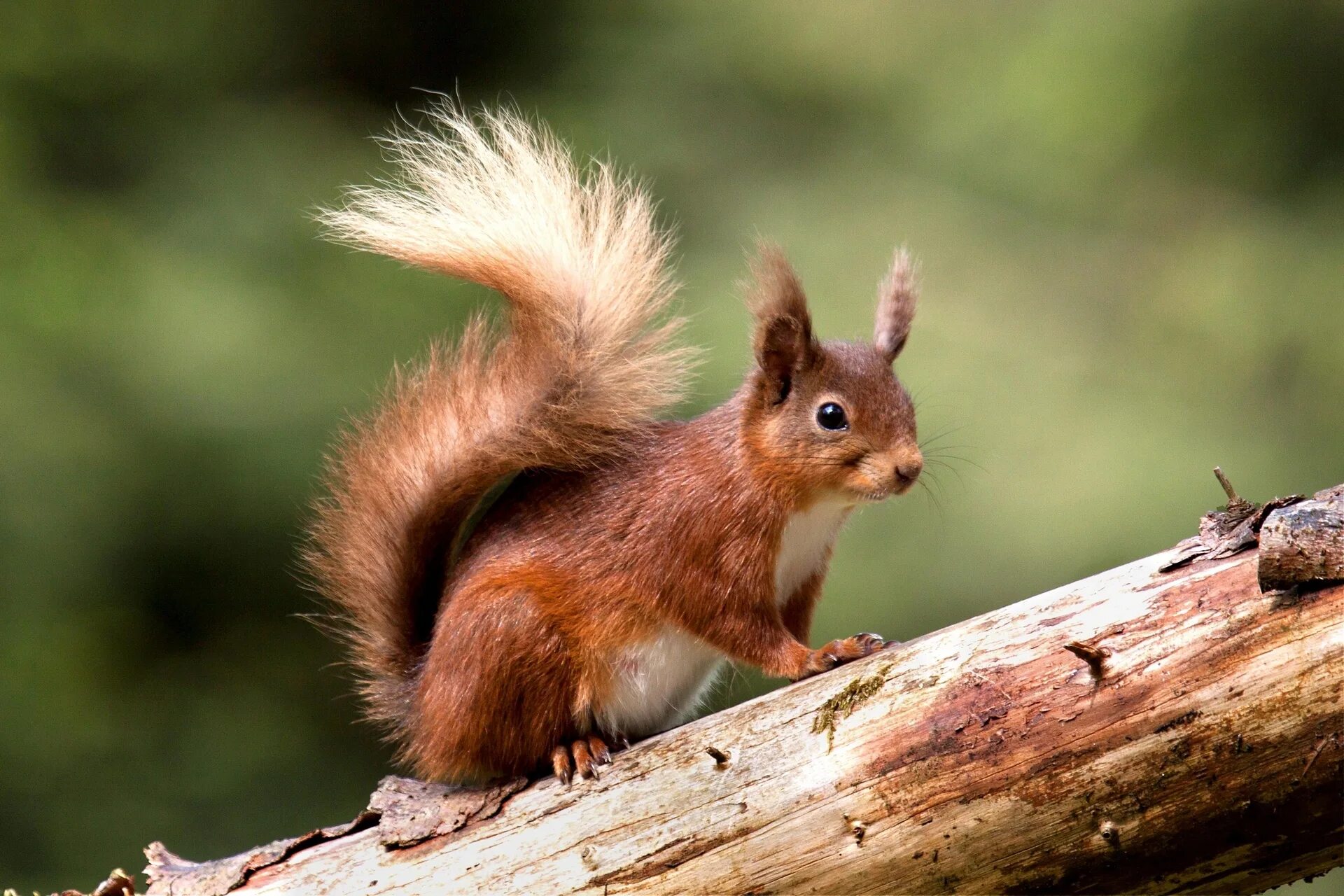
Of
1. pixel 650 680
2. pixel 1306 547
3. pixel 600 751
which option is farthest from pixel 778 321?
pixel 1306 547

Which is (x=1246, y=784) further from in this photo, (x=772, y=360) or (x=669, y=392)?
(x=669, y=392)

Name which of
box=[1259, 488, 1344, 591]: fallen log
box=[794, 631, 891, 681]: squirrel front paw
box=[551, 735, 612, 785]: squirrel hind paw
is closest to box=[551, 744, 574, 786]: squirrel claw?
box=[551, 735, 612, 785]: squirrel hind paw

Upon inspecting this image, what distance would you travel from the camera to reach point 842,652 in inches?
65.7

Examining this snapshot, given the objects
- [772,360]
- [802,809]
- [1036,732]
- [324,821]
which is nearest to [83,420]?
[324,821]

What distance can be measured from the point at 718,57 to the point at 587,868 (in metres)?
2.47

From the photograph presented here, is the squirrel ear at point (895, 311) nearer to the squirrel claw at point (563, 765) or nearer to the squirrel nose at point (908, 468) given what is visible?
the squirrel nose at point (908, 468)

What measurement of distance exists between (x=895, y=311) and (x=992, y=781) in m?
0.85

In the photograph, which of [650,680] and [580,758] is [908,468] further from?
[580,758]

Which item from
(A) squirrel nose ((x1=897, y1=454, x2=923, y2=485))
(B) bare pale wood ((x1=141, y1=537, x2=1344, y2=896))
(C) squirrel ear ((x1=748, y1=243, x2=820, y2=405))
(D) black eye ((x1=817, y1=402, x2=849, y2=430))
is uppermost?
(C) squirrel ear ((x1=748, y1=243, x2=820, y2=405))

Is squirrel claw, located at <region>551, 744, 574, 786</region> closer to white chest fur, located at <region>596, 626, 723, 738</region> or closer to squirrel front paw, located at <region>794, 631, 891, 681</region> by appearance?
white chest fur, located at <region>596, 626, 723, 738</region>

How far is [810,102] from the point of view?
3.50 metres

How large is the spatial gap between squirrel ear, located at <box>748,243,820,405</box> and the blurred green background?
0.63m

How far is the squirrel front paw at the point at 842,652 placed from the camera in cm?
165

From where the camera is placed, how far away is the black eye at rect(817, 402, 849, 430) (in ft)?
5.91
